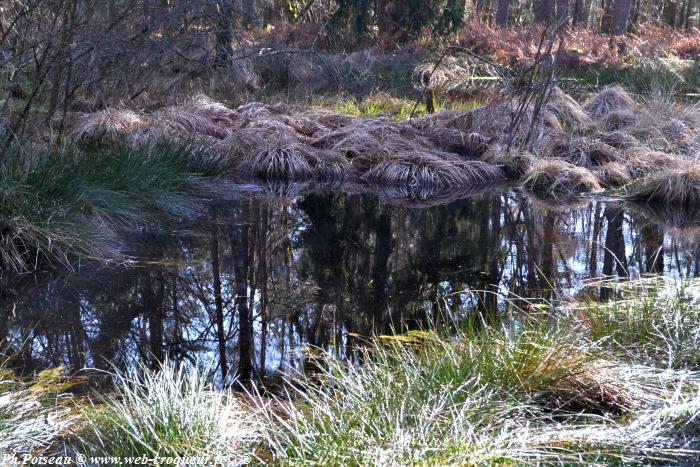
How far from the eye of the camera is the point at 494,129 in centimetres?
1233

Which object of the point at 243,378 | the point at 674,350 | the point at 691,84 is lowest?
the point at 243,378

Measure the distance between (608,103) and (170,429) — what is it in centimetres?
1251

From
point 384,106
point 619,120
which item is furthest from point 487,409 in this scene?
point 384,106

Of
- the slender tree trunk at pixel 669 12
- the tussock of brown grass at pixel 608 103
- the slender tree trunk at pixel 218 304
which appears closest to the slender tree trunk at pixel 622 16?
the slender tree trunk at pixel 669 12

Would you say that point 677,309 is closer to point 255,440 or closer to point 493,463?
point 493,463

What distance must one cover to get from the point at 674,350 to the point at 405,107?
37.2 feet

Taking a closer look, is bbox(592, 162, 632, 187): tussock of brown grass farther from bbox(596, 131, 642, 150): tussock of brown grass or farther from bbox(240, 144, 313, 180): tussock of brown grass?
bbox(240, 144, 313, 180): tussock of brown grass

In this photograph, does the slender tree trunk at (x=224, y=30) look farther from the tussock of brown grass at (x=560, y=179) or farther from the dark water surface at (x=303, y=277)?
the tussock of brown grass at (x=560, y=179)

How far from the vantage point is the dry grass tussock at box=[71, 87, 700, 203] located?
1055 cm

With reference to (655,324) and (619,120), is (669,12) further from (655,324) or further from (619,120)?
(655,324)

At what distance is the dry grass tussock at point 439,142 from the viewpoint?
1055 cm

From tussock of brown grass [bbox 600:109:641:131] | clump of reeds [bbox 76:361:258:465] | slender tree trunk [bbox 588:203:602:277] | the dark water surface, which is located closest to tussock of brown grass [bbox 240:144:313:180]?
the dark water surface

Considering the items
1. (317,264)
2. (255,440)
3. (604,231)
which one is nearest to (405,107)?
(604,231)

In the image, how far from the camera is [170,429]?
9.86ft
